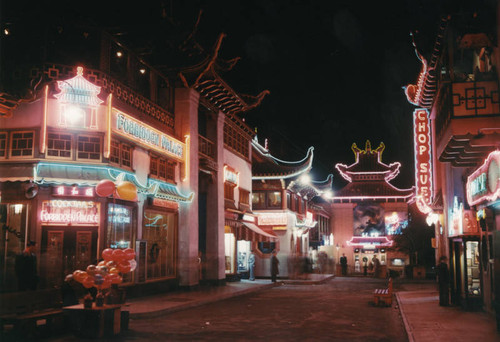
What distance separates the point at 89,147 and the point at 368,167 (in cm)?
5411

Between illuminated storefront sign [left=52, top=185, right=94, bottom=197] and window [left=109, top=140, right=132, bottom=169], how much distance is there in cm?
138

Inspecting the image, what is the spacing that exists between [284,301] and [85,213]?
28.8ft

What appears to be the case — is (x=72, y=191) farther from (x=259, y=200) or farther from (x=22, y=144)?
(x=259, y=200)

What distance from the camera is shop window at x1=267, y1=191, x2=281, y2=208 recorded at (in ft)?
131

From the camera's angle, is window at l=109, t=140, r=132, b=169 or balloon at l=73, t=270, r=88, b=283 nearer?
balloon at l=73, t=270, r=88, b=283

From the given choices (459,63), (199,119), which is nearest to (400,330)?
(459,63)

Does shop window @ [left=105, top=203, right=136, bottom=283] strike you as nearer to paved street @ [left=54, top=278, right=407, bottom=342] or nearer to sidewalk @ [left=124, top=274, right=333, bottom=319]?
sidewalk @ [left=124, top=274, right=333, bottom=319]

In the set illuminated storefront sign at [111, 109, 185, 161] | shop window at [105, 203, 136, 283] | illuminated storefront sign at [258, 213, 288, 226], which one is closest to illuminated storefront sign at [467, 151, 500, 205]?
shop window at [105, 203, 136, 283]

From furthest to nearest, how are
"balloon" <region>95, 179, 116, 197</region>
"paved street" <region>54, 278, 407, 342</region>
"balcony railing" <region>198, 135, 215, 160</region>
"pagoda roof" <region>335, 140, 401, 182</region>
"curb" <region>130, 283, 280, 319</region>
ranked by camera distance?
"pagoda roof" <region>335, 140, 401, 182</region> < "balcony railing" <region>198, 135, 215, 160</region> < "curb" <region>130, 283, 280, 319</region> < "balloon" <region>95, 179, 116, 197</region> < "paved street" <region>54, 278, 407, 342</region>

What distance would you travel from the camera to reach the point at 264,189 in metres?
40.2

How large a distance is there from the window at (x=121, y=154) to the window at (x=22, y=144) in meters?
2.68

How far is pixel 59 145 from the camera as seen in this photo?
58.9ft

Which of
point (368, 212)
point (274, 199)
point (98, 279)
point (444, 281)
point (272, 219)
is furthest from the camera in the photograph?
point (368, 212)

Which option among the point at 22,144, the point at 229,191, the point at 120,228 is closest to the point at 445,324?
the point at 120,228
